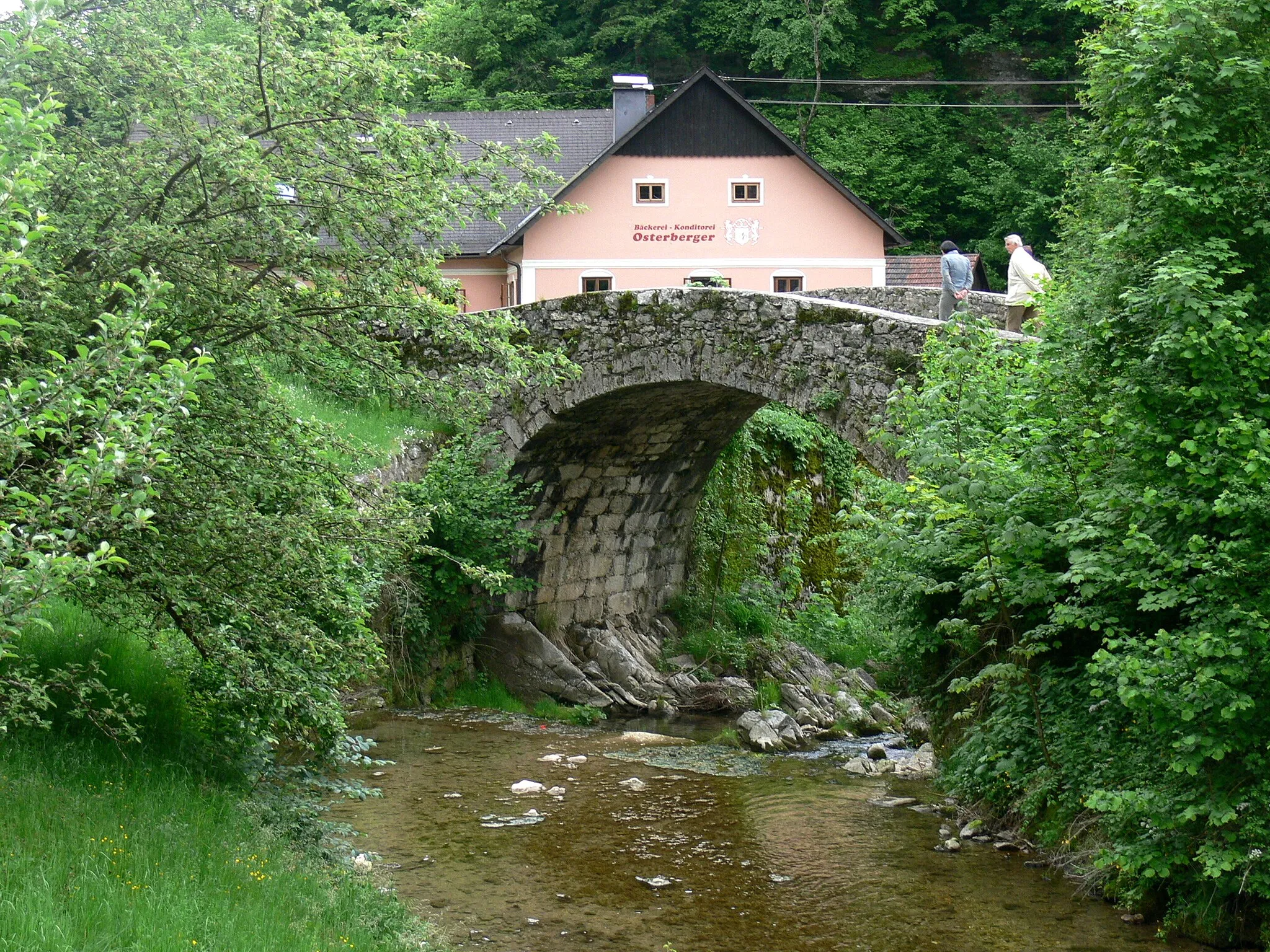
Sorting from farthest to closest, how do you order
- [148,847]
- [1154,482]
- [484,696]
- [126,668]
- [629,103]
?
1. [629,103]
2. [484,696]
3. [126,668]
4. [1154,482]
5. [148,847]

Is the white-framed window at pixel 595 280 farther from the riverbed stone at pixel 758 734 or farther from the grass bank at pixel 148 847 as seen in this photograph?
the grass bank at pixel 148 847

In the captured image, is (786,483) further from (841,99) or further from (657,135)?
(841,99)

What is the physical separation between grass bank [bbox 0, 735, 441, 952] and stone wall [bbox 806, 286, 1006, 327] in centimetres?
752

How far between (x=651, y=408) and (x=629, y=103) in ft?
46.0

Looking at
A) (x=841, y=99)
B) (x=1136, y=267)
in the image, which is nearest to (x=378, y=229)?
(x=1136, y=267)

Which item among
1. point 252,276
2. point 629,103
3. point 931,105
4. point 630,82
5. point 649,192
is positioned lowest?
point 252,276

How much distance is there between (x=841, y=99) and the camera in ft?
106

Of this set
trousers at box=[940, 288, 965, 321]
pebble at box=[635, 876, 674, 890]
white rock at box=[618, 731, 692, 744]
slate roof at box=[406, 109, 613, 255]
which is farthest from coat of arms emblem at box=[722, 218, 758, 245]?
pebble at box=[635, 876, 674, 890]

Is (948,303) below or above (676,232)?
below

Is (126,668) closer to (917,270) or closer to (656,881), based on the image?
(656,881)

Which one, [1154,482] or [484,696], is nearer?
[1154,482]

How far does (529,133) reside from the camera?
25.1 metres

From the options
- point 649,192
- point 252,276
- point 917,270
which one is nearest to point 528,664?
point 252,276

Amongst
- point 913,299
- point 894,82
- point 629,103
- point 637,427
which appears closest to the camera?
point 637,427
